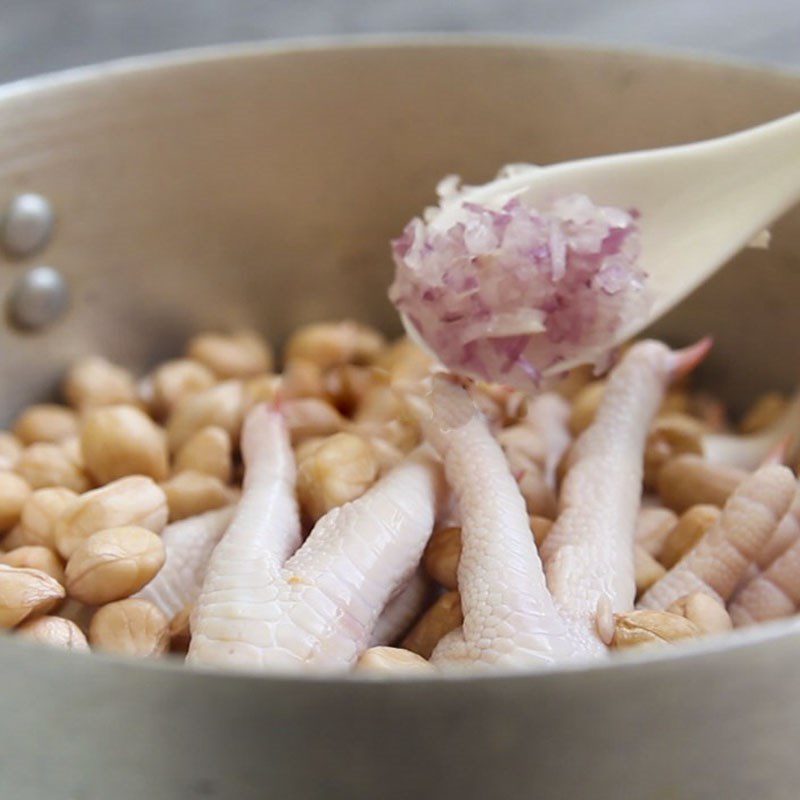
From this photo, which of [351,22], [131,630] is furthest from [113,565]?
[351,22]

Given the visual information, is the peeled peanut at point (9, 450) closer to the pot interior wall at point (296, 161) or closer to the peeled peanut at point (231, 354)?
the pot interior wall at point (296, 161)

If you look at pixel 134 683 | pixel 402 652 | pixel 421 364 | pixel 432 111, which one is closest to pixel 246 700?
pixel 134 683

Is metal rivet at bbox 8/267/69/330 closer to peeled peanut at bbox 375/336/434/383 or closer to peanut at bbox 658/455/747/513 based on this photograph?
peeled peanut at bbox 375/336/434/383

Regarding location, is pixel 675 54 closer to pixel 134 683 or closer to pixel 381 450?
pixel 381 450

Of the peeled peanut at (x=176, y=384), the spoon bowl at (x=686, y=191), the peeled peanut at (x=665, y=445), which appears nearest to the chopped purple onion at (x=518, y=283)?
the spoon bowl at (x=686, y=191)

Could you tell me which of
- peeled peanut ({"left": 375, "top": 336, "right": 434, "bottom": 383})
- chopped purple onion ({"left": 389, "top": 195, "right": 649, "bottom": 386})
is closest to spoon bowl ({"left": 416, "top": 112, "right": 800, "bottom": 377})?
chopped purple onion ({"left": 389, "top": 195, "right": 649, "bottom": 386})

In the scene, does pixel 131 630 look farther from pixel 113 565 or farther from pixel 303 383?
pixel 303 383
